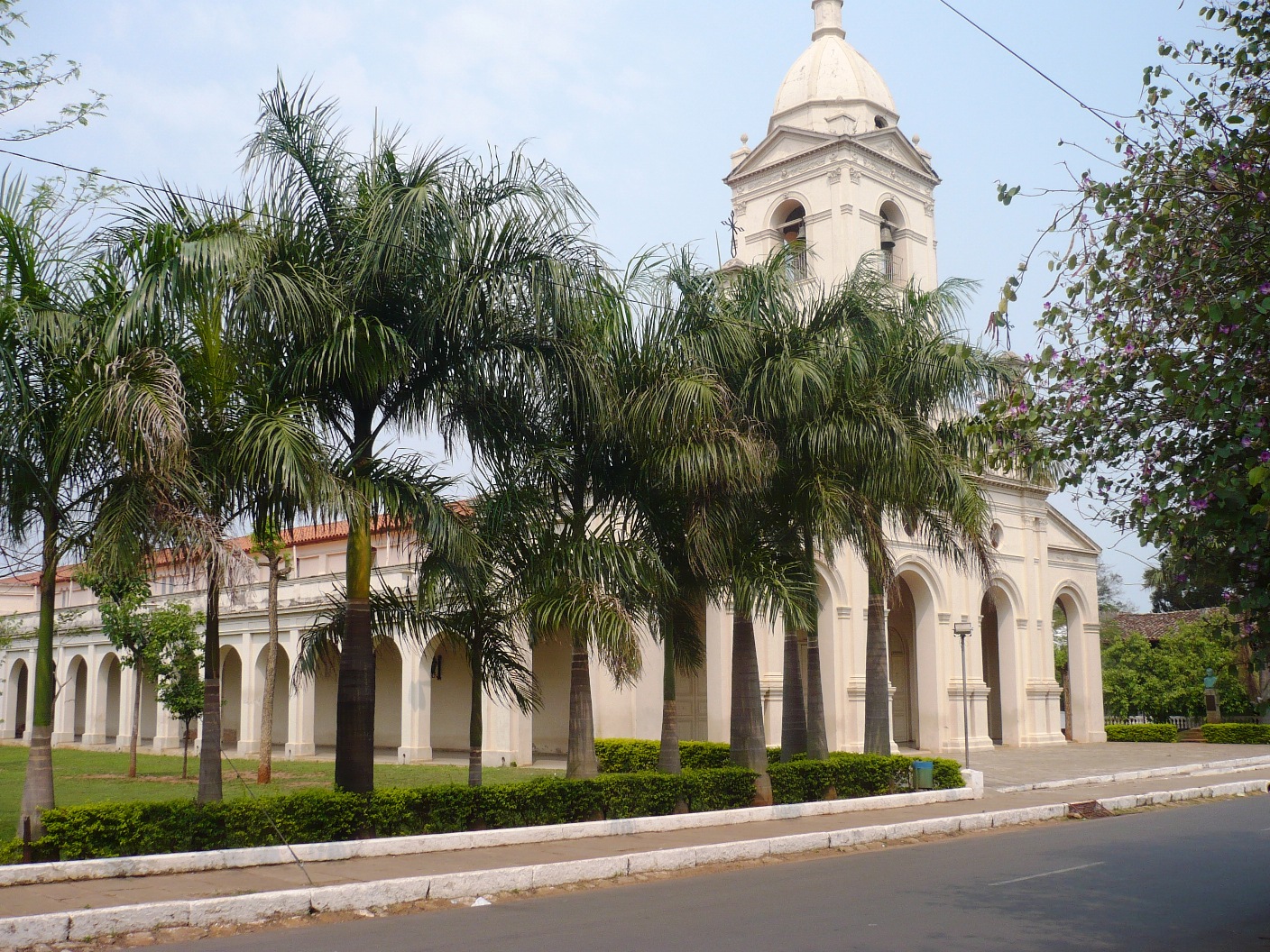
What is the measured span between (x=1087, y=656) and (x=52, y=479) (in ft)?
115

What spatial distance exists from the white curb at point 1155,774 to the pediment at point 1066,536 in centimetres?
1172

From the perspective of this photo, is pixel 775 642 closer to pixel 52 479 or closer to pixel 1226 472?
pixel 52 479

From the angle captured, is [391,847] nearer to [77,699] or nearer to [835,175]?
[835,175]

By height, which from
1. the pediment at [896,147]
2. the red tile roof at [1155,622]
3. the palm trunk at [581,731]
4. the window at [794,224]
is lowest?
the palm trunk at [581,731]

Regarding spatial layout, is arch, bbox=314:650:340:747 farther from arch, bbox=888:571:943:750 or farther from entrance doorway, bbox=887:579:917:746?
arch, bbox=888:571:943:750

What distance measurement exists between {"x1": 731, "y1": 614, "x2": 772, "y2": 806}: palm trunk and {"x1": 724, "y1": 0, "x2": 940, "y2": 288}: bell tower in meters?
15.9

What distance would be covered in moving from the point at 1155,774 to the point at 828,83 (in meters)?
19.3

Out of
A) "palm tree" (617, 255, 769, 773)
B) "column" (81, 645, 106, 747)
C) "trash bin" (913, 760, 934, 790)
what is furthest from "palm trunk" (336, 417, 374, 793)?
"column" (81, 645, 106, 747)

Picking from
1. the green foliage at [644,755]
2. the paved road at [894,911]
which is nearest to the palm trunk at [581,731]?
the paved road at [894,911]

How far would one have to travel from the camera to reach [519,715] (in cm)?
2678

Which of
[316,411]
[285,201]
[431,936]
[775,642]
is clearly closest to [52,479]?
[316,411]

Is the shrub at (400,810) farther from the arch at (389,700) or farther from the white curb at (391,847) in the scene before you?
the arch at (389,700)

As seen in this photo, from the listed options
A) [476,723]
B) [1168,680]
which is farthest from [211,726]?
[1168,680]

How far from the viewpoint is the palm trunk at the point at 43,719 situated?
11.0 metres
